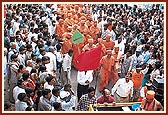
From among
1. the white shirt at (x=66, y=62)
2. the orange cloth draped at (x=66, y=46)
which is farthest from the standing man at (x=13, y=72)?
the orange cloth draped at (x=66, y=46)

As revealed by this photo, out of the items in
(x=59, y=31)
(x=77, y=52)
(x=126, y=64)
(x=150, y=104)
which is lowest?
(x=150, y=104)

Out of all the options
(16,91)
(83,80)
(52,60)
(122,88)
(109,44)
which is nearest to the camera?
(16,91)

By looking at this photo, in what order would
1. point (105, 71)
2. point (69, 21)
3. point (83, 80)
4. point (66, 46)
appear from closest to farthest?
point (83, 80) → point (105, 71) → point (66, 46) → point (69, 21)

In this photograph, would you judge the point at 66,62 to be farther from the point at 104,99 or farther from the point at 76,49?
the point at 104,99

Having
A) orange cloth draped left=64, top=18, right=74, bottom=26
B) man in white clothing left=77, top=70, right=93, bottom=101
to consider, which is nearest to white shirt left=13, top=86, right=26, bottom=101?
man in white clothing left=77, top=70, right=93, bottom=101

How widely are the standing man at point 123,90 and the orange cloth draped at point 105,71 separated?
57 cm

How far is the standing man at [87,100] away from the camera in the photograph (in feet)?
26.2

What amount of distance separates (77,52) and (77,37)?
0.30 m

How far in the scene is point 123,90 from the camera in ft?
28.2

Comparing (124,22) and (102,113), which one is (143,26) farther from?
(102,113)

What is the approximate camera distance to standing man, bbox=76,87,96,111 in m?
7.98

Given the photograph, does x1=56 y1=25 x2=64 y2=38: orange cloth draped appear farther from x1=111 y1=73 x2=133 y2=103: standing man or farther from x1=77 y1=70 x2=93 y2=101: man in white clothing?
x1=111 y1=73 x2=133 y2=103: standing man

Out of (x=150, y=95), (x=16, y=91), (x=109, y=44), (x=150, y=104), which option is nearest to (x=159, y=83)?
(x=150, y=95)

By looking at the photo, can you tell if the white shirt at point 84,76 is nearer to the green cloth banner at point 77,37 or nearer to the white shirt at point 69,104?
the green cloth banner at point 77,37
